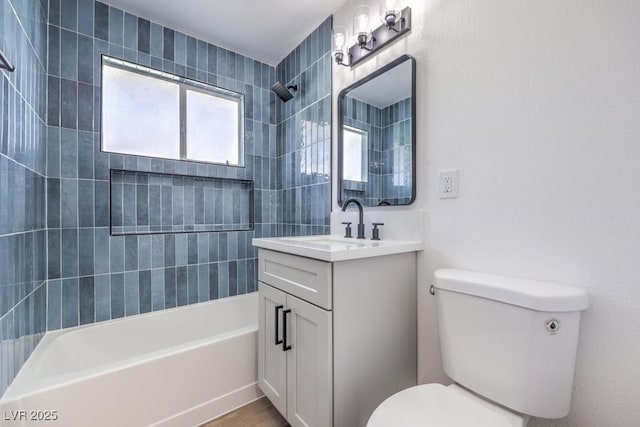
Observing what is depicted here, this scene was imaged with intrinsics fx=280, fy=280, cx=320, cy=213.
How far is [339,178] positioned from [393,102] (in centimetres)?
57

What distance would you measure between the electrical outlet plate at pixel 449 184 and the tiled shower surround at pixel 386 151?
0.16 metres

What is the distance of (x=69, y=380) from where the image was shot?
1.16m

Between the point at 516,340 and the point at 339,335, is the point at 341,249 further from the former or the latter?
the point at 516,340

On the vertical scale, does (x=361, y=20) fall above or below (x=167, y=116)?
above

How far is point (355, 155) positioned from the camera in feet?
5.64

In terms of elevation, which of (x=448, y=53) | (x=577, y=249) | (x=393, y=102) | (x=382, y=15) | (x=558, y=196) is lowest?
(x=577, y=249)

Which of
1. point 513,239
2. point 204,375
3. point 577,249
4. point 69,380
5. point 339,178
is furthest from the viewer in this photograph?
point 339,178

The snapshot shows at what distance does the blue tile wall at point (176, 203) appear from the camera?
6.22ft

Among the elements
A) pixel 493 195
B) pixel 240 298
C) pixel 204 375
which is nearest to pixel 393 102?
pixel 493 195

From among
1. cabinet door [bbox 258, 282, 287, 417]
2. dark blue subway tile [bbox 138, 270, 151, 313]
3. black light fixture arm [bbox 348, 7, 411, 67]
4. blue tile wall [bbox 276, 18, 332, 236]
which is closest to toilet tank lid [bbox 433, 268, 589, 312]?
cabinet door [bbox 258, 282, 287, 417]

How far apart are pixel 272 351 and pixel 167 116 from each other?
72.8 inches

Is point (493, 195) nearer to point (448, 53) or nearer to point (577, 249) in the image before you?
point (577, 249)

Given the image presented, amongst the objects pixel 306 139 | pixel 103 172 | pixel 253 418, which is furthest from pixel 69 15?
pixel 253 418

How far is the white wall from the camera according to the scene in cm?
81
